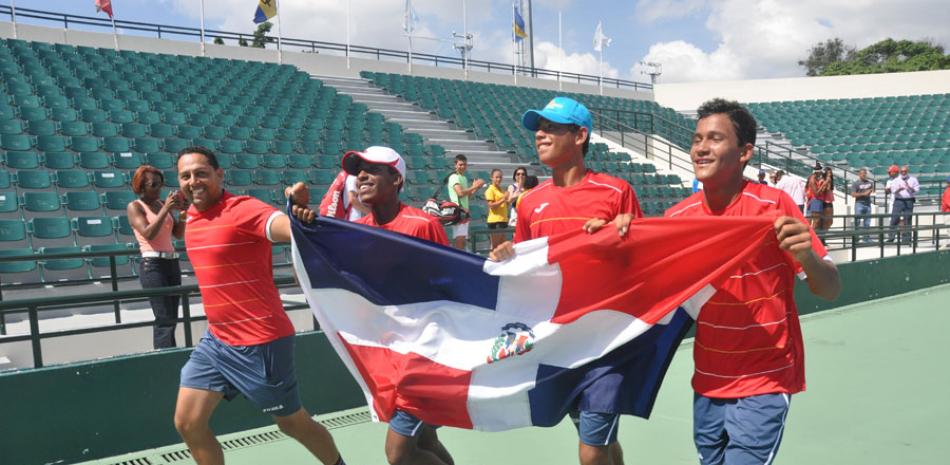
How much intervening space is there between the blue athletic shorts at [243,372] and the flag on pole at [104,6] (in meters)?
19.3

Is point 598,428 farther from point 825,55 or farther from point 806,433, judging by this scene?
point 825,55

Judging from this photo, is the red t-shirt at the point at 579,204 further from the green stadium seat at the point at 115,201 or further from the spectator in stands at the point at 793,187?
the spectator in stands at the point at 793,187

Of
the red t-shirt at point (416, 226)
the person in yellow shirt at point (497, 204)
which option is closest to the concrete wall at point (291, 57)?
the person in yellow shirt at point (497, 204)

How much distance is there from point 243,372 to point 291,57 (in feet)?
69.3

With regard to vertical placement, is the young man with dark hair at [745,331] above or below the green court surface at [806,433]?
above

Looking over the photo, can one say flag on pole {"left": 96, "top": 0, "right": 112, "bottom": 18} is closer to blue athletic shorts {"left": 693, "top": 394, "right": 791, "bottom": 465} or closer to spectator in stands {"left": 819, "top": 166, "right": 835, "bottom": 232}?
spectator in stands {"left": 819, "top": 166, "right": 835, "bottom": 232}

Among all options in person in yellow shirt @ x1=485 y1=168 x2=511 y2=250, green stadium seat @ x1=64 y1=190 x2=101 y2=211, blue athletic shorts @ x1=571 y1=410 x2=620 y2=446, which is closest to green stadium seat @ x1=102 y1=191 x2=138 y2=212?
green stadium seat @ x1=64 y1=190 x2=101 y2=211

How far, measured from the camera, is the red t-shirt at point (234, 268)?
3.58 metres

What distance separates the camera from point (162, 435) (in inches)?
196

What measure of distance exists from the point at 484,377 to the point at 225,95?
634 inches

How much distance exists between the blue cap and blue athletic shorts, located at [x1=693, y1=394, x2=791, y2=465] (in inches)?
53.7

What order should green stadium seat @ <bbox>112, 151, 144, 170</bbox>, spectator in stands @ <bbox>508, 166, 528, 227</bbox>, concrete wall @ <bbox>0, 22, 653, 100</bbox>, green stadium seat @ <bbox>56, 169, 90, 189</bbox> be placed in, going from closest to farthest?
1. spectator in stands @ <bbox>508, 166, 528, 227</bbox>
2. green stadium seat @ <bbox>56, 169, 90, 189</bbox>
3. green stadium seat @ <bbox>112, 151, 144, 170</bbox>
4. concrete wall @ <bbox>0, 22, 653, 100</bbox>

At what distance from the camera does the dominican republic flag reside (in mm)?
3199

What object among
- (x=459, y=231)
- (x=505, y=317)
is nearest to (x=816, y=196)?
(x=459, y=231)
